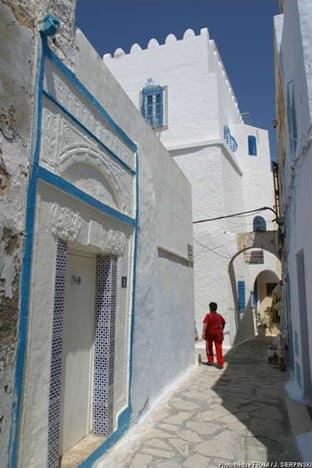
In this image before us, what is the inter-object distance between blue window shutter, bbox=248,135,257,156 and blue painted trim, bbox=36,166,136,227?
1274cm

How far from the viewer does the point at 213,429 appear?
4.51 metres

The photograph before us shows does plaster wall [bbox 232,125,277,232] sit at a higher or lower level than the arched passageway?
higher

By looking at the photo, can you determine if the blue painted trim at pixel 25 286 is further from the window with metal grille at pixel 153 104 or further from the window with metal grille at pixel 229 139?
the window with metal grille at pixel 229 139

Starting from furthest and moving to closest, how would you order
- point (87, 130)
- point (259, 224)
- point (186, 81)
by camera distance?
point (259, 224)
point (186, 81)
point (87, 130)

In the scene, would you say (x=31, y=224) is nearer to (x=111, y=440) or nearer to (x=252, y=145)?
(x=111, y=440)

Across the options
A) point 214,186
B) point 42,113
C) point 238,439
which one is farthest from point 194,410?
point 214,186

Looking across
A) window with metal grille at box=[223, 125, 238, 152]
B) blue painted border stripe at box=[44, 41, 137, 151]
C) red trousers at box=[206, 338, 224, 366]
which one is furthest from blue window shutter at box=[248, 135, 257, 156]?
blue painted border stripe at box=[44, 41, 137, 151]

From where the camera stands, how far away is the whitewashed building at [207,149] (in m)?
12.0

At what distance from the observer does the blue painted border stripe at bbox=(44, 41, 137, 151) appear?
2938 mm

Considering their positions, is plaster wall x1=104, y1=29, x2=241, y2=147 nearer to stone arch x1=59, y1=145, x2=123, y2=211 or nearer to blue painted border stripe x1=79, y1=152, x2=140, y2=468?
blue painted border stripe x1=79, y1=152, x2=140, y2=468

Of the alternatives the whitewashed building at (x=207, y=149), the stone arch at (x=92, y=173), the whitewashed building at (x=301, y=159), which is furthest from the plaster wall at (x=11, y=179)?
the whitewashed building at (x=207, y=149)

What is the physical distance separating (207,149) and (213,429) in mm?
9900

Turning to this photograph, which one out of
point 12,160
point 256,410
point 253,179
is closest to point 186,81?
point 253,179

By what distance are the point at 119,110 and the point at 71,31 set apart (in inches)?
45.3
